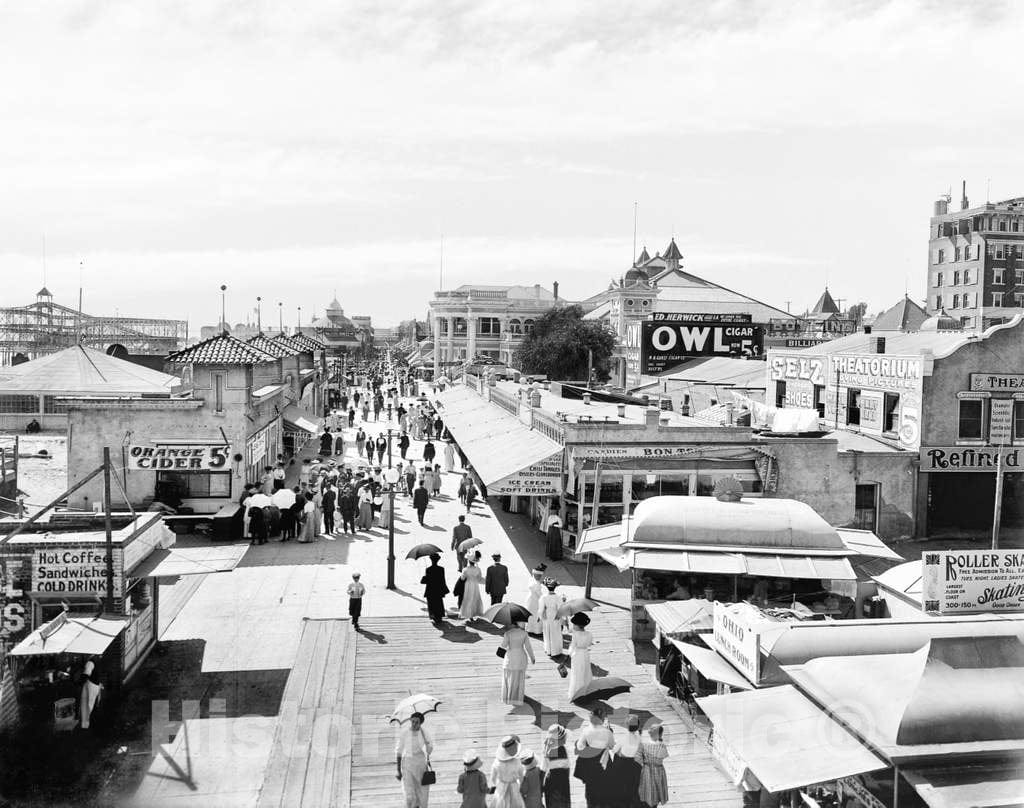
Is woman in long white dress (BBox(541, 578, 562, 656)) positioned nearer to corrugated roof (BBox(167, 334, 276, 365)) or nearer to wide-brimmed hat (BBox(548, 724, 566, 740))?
wide-brimmed hat (BBox(548, 724, 566, 740))

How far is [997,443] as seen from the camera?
2777 centimetres

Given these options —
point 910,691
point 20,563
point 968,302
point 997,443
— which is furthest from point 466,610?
point 968,302

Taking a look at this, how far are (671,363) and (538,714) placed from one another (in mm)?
Answer: 49413

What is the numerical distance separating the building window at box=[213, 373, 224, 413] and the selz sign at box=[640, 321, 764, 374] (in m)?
37.0

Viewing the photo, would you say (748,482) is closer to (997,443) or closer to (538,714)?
(997,443)

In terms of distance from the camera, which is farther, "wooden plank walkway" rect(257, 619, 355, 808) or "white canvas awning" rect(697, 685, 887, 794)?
"wooden plank walkway" rect(257, 619, 355, 808)

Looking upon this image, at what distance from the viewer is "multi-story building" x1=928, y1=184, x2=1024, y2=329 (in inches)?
2963

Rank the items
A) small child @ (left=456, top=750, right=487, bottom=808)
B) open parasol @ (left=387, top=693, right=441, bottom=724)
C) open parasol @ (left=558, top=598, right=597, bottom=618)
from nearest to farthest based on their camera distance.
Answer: small child @ (left=456, top=750, right=487, bottom=808) < open parasol @ (left=387, top=693, right=441, bottom=724) < open parasol @ (left=558, top=598, right=597, bottom=618)

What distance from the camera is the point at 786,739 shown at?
361 inches

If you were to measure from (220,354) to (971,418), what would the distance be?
19.6m

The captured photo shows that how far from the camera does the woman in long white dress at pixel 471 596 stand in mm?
16766

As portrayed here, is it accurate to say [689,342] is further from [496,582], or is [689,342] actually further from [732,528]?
[732,528]

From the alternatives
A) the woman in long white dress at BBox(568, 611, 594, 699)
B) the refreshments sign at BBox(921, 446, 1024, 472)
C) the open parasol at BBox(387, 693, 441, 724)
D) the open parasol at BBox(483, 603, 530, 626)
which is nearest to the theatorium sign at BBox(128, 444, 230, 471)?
the open parasol at BBox(483, 603, 530, 626)

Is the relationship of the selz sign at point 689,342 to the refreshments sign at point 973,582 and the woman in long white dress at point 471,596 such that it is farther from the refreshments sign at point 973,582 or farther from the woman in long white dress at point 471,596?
the refreshments sign at point 973,582
